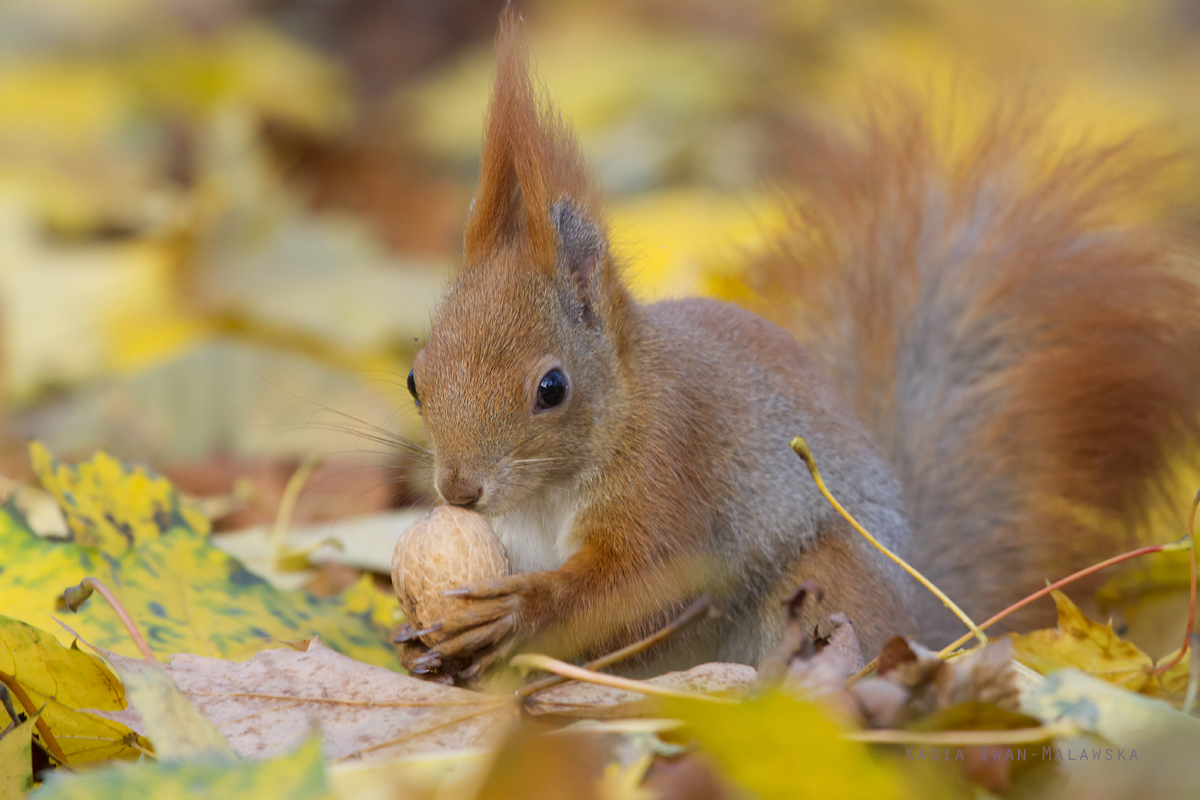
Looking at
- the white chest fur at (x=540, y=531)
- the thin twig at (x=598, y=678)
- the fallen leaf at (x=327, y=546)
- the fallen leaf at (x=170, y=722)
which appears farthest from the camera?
the fallen leaf at (x=327, y=546)

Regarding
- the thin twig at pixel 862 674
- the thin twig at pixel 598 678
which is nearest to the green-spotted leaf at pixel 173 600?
the thin twig at pixel 598 678

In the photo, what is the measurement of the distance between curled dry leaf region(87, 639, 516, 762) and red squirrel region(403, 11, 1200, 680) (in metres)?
0.09

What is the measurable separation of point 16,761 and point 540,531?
52 cm

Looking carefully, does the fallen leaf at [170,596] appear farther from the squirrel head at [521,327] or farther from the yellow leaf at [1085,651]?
the yellow leaf at [1085,651]

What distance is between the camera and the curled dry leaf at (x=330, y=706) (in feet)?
2.73

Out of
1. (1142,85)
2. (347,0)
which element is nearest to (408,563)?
(1142,85)

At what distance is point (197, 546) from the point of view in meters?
1.16

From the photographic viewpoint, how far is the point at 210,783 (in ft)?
2.03

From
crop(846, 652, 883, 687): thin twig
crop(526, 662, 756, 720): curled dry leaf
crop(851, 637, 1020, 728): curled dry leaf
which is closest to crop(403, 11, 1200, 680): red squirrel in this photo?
crop(526, 662, 756, 720): curled dry leaf

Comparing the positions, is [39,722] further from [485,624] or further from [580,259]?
[580,259]

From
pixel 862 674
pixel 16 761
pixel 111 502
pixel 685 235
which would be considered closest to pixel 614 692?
pixel 862 674

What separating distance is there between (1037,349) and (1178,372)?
17cm

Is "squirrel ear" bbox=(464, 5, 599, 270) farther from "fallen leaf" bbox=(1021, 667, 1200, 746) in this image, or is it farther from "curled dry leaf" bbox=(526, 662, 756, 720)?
"fallen leaf" bbox=(1021, 667, 1200, 746)

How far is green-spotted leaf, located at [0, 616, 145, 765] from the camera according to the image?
866 millimetres
